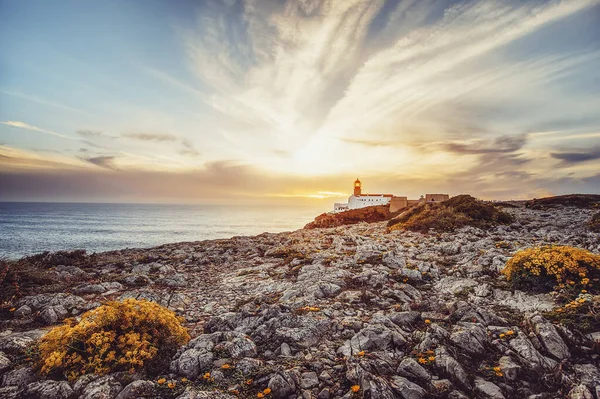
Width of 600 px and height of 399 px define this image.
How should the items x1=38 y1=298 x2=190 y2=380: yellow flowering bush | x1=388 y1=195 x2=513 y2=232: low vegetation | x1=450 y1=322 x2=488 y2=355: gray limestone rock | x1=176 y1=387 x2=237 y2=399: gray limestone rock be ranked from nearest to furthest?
1. x1=176 y1=387 x2=237 y2=399: gray limestone rock
2. x1=38 y1=298 x2=190 y2=380: yellow flowering bush
3. x1=450 y1=322 x2=488 y2=355: gray limestone rock
4. x1=388 y1=195 x2=513 y2=232: low vegetation

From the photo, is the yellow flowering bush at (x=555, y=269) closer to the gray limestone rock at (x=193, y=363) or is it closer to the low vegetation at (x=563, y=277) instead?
the low vegetation at (x=563, y=277)

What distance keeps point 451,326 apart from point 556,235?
1406 cm

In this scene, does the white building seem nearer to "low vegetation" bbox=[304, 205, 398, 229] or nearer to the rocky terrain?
"low vegetation" bbox=[304, 205, 398, 229]

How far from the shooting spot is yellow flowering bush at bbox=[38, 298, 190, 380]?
224 inches

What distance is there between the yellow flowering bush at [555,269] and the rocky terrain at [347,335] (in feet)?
1.90

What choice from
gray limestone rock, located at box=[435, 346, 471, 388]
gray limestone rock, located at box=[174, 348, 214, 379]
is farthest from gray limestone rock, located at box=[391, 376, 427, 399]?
gray limestone rock, located at box=[174, 348, 214, 379]

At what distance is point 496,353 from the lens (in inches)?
237

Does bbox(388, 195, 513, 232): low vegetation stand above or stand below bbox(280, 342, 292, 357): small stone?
above

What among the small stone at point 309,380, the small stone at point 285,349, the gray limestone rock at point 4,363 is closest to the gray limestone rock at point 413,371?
the small stone at point 309,380

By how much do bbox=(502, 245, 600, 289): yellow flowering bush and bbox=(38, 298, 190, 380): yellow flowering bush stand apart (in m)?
10.4

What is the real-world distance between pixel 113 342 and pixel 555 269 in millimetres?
12209

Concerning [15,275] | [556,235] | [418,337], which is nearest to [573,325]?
[418,337]

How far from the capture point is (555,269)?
873 centimetres

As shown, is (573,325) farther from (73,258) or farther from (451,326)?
(73,258)
